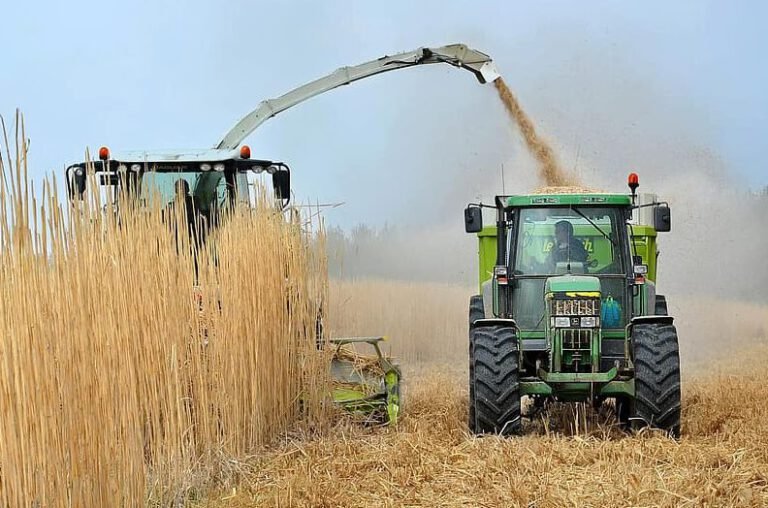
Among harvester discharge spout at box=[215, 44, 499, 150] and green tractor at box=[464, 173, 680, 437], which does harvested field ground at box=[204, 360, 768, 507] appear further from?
harvester discharge spout at box=[215, 44, 499, 150]

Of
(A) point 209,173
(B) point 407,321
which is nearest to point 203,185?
(A) point 209,173

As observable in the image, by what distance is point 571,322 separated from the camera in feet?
24.7

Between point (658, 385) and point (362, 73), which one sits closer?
point (658, 385)

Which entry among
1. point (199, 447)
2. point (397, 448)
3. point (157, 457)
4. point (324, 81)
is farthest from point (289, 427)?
point (324, 81)

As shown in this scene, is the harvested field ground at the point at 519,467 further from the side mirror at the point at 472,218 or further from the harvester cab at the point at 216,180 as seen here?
the side mirror at the point at 472,218

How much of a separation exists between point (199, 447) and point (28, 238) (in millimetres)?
2599

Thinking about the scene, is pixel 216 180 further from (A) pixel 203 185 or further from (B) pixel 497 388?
(B) pixel 497 388

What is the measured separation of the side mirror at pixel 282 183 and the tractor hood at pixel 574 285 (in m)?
2.33

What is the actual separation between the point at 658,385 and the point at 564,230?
1.57m

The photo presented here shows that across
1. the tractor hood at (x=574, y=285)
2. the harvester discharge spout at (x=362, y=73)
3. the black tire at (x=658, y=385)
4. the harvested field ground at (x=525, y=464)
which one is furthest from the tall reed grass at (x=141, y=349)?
the harvester discharge spout at (x=362, y=73)

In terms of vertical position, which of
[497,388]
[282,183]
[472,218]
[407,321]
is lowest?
[407,321]

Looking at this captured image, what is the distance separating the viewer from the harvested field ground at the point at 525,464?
17.5ft

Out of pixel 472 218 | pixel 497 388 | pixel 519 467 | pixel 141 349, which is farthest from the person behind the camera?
pixel 472 218

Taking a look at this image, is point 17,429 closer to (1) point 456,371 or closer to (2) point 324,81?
(2) point 324,81
